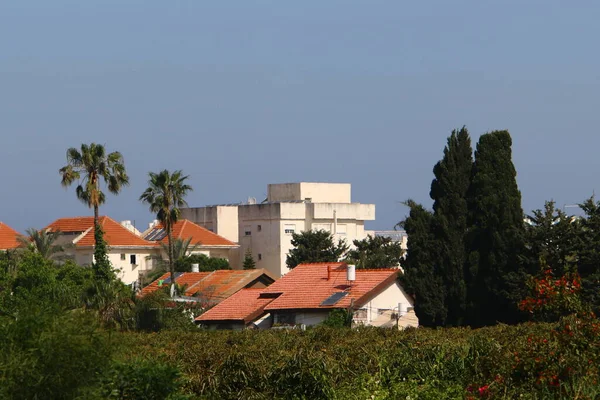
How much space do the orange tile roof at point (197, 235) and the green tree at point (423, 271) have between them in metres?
54.7

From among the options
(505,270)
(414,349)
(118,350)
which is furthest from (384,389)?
(505,270)

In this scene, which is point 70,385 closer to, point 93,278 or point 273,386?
point 273,386

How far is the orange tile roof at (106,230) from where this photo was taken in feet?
333

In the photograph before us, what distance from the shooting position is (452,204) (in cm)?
4728

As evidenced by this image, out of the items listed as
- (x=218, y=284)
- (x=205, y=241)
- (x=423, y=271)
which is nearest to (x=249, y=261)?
(x=205, y=241)

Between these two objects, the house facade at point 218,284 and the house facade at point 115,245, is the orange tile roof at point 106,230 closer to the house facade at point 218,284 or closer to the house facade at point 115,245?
the house facade at point 115,245

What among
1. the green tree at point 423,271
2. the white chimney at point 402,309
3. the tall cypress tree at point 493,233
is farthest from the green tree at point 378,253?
the tall cypress tree at point 493,233

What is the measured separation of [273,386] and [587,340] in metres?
5.14

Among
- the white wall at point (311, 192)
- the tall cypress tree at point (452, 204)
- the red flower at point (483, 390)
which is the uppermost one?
the white wall at point (311, 192)

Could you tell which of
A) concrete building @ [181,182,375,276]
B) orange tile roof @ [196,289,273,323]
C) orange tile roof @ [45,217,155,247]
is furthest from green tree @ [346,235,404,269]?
orange tile roof @ [196,289,273,323]

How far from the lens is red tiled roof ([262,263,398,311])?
→ 4759 centimetres

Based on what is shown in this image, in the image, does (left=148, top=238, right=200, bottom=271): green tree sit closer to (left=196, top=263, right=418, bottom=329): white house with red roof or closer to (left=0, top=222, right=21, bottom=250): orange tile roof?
(left=0, top=222, right=21, bottom=250): orange tile roof

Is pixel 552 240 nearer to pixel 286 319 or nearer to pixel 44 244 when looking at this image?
pixel 286 319

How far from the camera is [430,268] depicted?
4712 cm
